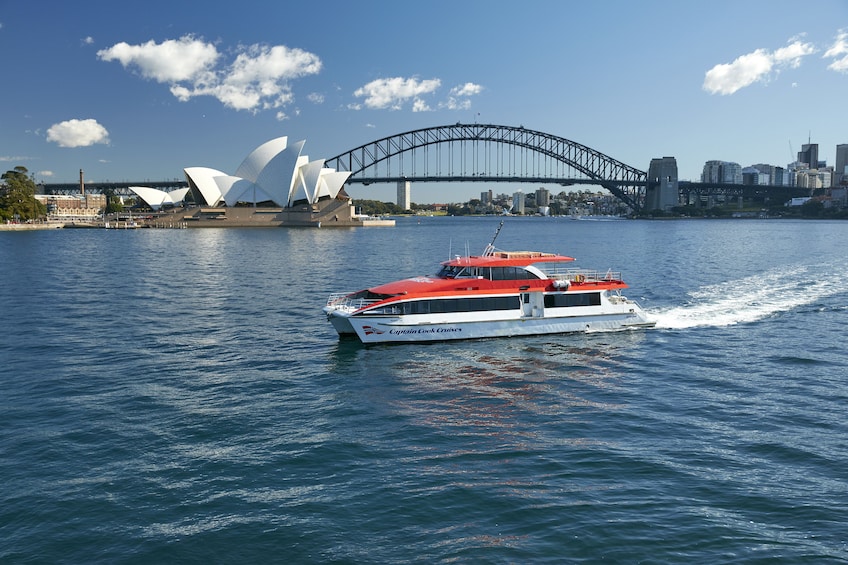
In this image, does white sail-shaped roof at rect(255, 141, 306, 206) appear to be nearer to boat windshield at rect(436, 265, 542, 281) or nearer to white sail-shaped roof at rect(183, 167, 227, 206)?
white sail-shaped roof at rect(183, 167, 227, 206)

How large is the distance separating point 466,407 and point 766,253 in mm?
70828

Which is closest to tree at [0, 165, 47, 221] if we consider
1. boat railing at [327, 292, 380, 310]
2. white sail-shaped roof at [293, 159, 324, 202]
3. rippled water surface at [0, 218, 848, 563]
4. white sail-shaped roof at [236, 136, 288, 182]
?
white sail-shaped roof at [236, 136, 288, 182]

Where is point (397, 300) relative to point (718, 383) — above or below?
above

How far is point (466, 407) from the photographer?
19703 mm

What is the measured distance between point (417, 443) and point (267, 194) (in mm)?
156025

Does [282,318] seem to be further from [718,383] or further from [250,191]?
[250,191]

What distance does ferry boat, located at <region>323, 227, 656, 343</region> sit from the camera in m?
27.7

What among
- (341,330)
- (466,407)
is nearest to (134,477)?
(466,407)

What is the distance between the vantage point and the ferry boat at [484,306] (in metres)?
27.7

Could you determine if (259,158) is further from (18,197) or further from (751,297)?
(751,297)

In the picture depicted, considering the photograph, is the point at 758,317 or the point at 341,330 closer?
the point at 341,330

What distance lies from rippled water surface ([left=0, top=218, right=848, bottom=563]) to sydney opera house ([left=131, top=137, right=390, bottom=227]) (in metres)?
129

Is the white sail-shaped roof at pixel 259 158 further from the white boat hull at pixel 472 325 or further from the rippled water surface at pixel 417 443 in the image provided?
the white boat hull at pixel 472 325

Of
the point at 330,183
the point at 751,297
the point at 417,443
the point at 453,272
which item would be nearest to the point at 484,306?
the point at 453,272
